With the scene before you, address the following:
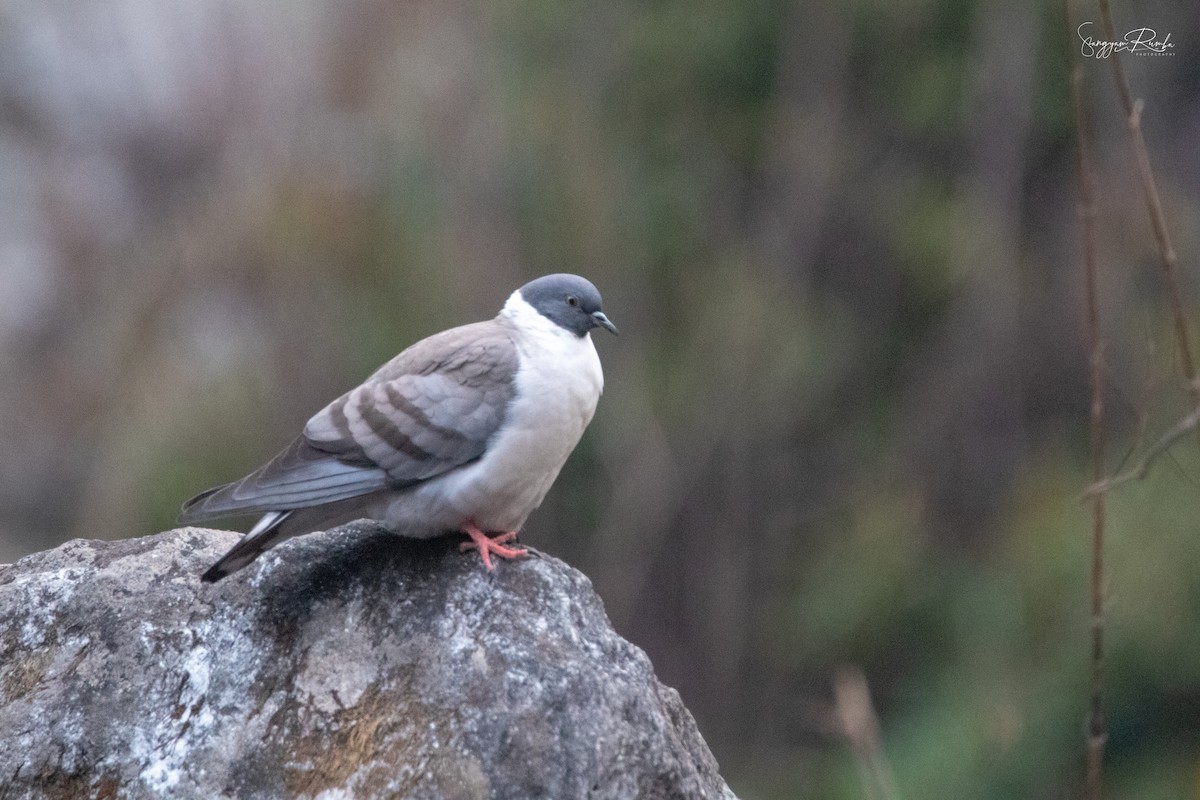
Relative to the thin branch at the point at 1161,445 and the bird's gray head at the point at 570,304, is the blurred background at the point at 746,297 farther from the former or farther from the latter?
the thin branch at the point at 1161,445

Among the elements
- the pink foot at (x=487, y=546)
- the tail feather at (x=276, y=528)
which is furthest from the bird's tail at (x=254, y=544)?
the pink foot at (x=487, y=546)

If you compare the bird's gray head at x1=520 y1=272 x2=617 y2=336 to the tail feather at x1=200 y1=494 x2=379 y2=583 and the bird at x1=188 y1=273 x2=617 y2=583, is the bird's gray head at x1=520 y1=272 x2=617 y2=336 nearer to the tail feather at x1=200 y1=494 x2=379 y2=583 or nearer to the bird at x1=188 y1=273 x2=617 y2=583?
the bird at x1=188 y1=273 x2=617 y2=583

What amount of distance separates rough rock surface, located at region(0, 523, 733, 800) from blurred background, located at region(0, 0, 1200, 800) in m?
3.63

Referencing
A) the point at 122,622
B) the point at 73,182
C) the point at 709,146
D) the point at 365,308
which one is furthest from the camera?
the point at 73,182

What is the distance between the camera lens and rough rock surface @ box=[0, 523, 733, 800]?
3160 millimetres

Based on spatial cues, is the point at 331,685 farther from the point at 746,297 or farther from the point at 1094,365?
the point at 746,297

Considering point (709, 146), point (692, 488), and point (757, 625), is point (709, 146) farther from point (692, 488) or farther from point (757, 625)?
point (757, 625)

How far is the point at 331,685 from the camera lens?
10.9 feet

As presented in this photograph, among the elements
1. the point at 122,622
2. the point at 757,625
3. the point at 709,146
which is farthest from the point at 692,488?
the point at 122,622

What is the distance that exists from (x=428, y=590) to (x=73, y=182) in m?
7.69

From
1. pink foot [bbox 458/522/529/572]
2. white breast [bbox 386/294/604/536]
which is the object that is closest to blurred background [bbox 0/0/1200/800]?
white breast [bbox 386/294/604/536]

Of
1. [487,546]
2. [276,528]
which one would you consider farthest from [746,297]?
[276,528]

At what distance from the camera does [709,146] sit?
795 centimetres

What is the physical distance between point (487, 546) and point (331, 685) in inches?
21.2
